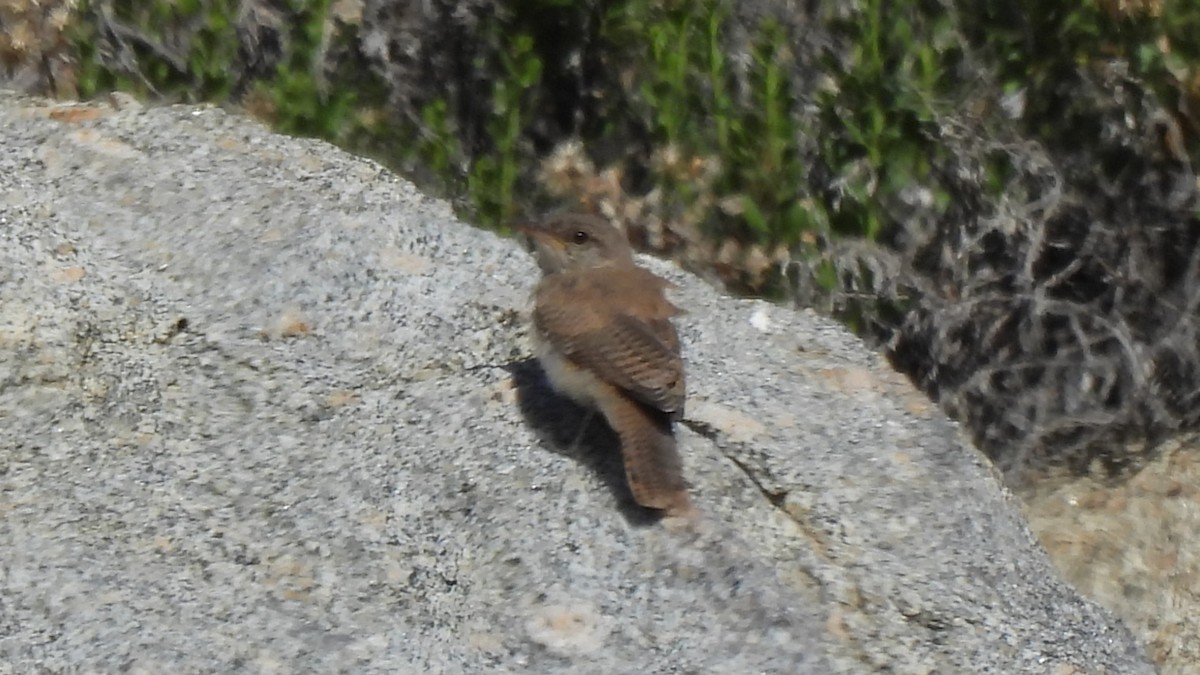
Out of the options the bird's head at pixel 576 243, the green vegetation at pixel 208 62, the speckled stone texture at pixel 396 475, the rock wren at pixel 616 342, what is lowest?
the green vegetation at pixel 208 62

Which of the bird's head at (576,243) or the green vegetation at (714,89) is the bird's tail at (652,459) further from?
the green vegetation at (714,89)

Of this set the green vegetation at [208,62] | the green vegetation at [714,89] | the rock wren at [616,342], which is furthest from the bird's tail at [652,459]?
the green vegetation at [208,62]

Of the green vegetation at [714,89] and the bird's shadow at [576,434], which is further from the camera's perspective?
the green vegetation at [714,89]

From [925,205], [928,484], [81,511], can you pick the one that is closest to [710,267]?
[925,205]

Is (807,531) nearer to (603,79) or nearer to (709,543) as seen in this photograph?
(709,543)

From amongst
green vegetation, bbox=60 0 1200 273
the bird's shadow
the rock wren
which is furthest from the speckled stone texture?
green vegetation, bbox=60 0 1200 273

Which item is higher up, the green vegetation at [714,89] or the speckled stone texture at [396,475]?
the speckled stone texture at [396,475]
